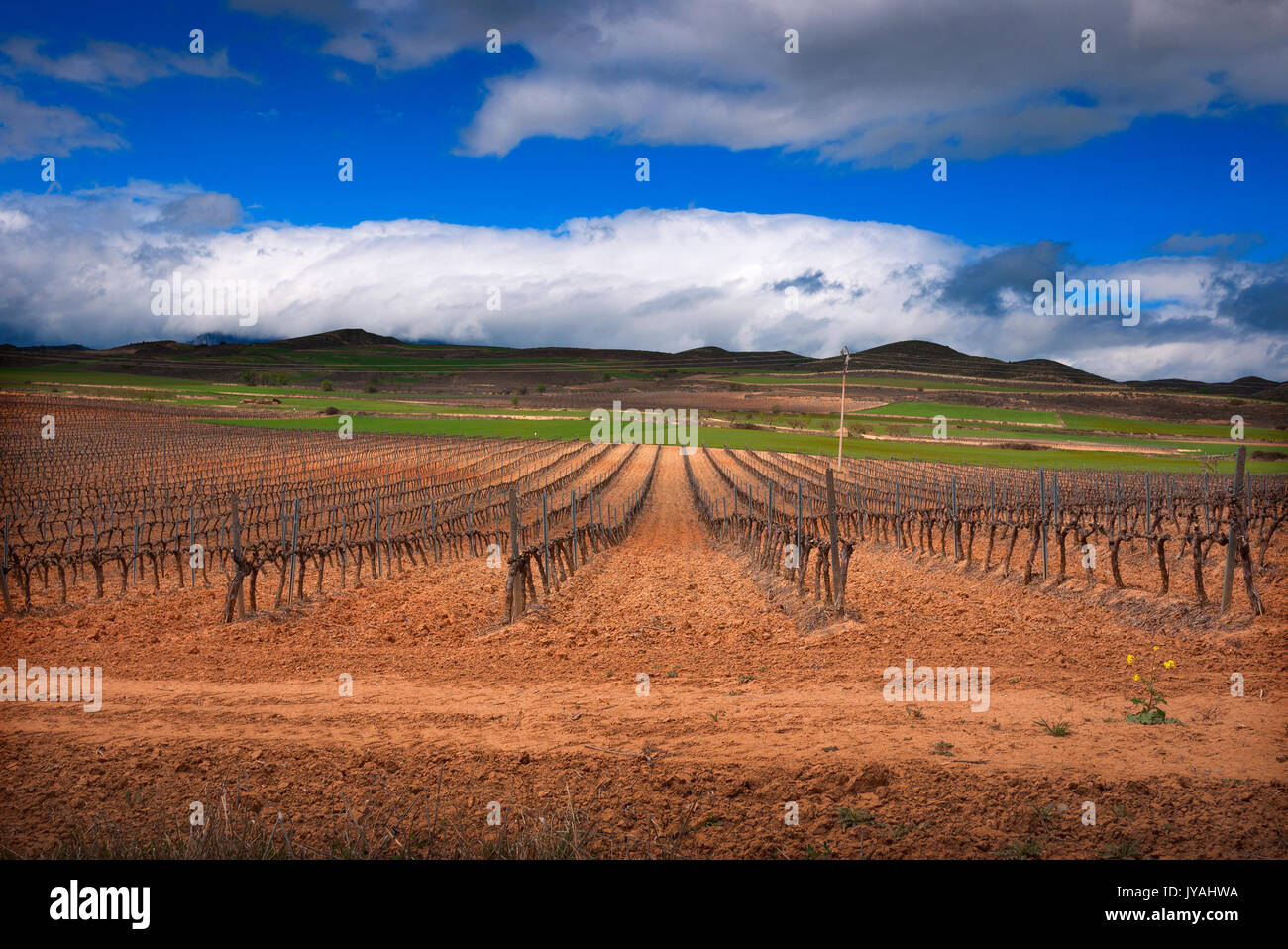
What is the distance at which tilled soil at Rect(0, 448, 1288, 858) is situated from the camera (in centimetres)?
525

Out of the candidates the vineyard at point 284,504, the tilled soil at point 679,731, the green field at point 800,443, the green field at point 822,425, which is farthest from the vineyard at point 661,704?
the green field at point 822,425

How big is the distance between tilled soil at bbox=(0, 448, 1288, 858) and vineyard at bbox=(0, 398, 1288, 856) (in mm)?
40

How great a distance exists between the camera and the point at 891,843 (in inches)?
195

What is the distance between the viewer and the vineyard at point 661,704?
5.32 metres

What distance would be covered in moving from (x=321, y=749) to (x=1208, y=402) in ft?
395

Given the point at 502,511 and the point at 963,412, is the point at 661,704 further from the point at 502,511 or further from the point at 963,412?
the point at 963,412

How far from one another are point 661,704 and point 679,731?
4.14ft

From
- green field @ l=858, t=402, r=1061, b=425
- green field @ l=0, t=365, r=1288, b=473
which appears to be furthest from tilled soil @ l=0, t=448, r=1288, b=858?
green field @ l=858, t=402, r=1061, b=425

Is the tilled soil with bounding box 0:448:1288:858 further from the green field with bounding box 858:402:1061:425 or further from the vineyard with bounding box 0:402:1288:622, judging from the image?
the green field with bounding box 858:402:1061:425

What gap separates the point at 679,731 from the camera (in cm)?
759
